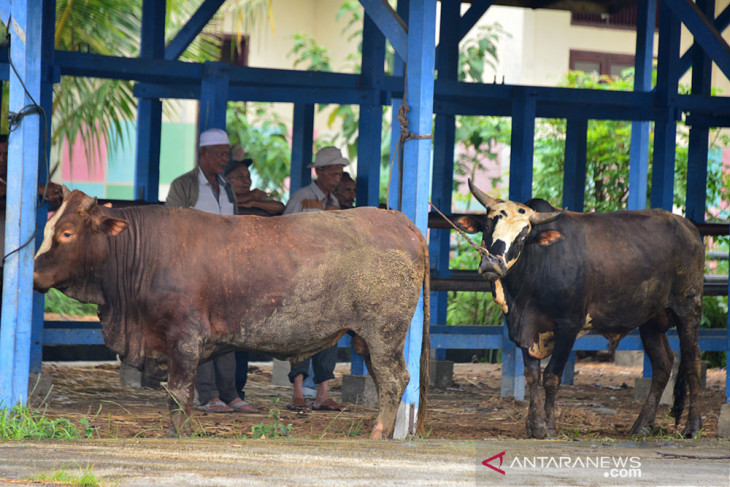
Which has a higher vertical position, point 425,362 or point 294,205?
point 294,205

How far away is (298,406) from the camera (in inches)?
331

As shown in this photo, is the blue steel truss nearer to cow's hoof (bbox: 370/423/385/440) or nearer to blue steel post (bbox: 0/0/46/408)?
blue steel post (bbox: 0/0/46/408)

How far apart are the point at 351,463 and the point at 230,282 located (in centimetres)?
169

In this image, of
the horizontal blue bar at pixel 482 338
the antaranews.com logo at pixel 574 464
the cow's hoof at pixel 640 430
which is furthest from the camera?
the horizontal blue bar at pixel 482 338

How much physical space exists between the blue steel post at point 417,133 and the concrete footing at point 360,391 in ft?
6.87

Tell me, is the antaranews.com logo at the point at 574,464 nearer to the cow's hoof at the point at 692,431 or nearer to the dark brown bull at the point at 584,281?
the dark brown bull at the point at 584,281

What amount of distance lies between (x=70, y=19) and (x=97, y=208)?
7522 mm

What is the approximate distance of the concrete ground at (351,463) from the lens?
4723mm

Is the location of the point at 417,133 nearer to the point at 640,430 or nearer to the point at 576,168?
the point at 640,430

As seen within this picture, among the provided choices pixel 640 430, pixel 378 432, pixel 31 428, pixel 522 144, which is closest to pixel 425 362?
pixel 378 432

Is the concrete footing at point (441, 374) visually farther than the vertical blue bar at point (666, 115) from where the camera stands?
Yes

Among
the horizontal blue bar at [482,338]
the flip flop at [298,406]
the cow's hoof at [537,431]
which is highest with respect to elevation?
the horizontal blue bar at [482,338]

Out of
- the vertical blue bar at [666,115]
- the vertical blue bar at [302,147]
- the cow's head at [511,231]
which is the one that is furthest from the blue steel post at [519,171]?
the vertical blue bar at [302,147]

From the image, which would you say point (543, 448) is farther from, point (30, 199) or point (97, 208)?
point (30, 199)
